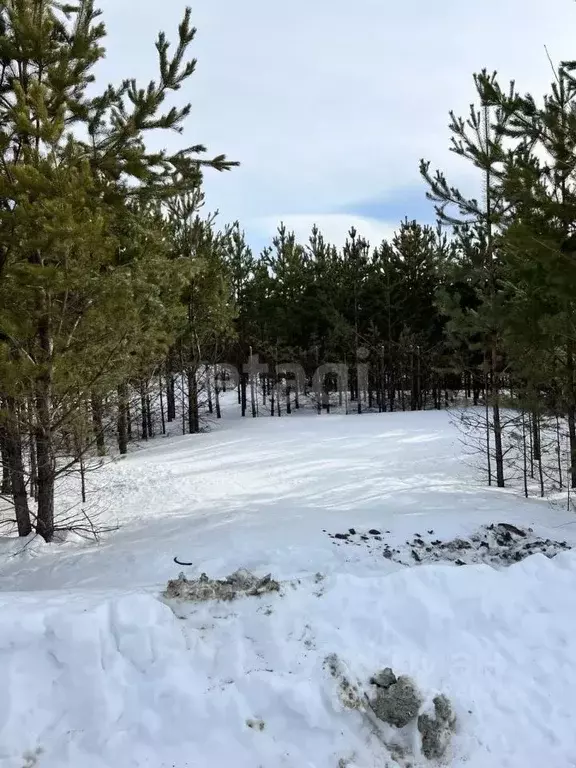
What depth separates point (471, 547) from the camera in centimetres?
651

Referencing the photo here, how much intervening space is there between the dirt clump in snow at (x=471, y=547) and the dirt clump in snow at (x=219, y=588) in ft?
6.59

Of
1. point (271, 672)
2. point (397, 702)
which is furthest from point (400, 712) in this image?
point (271, 672)

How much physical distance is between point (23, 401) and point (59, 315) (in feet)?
4.15

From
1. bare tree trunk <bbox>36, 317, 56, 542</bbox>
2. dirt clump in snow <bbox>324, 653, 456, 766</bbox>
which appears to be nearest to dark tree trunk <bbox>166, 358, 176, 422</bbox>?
bare tree trunk <bbox>36, 317, 56, 542</bbox>

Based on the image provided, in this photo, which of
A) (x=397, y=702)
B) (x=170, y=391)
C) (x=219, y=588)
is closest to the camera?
(x=397, y=702)

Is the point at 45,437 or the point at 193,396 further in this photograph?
the point at 193,396

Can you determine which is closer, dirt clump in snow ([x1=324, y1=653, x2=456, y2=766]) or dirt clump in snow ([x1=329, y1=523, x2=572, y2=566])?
dirt clump in snow ([x1=324, y1=653, x2=456, y2=766])

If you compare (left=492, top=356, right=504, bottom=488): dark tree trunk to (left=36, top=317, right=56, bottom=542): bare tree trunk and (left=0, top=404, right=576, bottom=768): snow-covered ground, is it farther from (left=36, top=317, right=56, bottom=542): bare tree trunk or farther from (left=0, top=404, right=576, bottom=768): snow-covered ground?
(left=36, top=317, right=56, bottom=542): bare tree trunk

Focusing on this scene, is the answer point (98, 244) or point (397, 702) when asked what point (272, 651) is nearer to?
point (397, 702)

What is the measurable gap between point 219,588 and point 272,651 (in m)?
1.00

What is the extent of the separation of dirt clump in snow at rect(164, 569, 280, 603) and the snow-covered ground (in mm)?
112

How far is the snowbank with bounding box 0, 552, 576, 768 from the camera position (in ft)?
10.2

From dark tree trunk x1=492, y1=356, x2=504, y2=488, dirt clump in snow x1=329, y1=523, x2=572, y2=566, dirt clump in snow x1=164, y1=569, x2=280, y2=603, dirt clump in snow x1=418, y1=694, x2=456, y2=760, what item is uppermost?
dark tree trunk x1=492, y1=356, x2=504, y2=488

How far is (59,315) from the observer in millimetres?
6398
